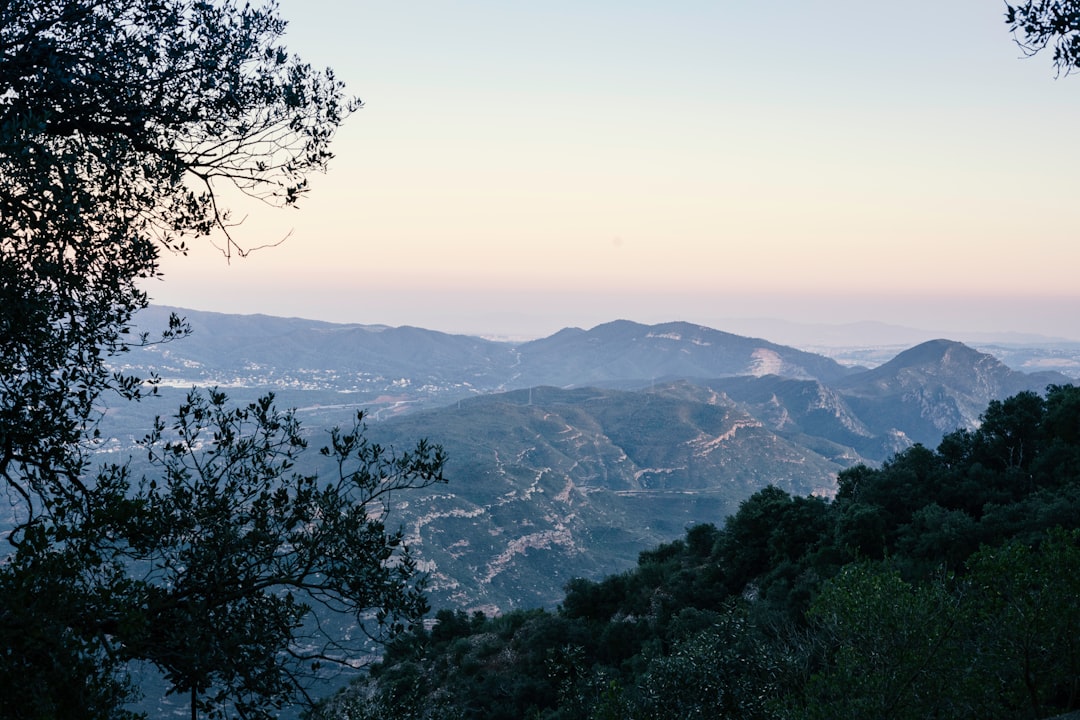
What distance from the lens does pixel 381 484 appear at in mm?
8375

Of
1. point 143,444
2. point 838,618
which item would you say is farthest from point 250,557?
point 838,618

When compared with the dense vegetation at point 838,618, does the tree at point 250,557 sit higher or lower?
higher

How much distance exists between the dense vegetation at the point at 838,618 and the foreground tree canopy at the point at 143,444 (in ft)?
4.91

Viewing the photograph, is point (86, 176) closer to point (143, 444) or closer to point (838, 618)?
point (143, 444)

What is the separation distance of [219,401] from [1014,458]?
161 feet

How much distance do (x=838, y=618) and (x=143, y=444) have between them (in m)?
11.8

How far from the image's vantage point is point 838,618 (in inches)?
558

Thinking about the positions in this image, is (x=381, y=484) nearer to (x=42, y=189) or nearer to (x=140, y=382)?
(x=140, y=382)

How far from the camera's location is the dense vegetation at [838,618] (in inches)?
524

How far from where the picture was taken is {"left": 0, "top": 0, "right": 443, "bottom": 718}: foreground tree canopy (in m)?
6.58

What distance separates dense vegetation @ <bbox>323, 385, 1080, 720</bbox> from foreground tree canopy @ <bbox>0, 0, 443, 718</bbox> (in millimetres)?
1496

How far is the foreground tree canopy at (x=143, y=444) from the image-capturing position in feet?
21.6

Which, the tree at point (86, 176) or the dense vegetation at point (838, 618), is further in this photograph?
the dense vegetation at point (838, 618)

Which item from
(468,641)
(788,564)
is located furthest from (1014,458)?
(468,641)
